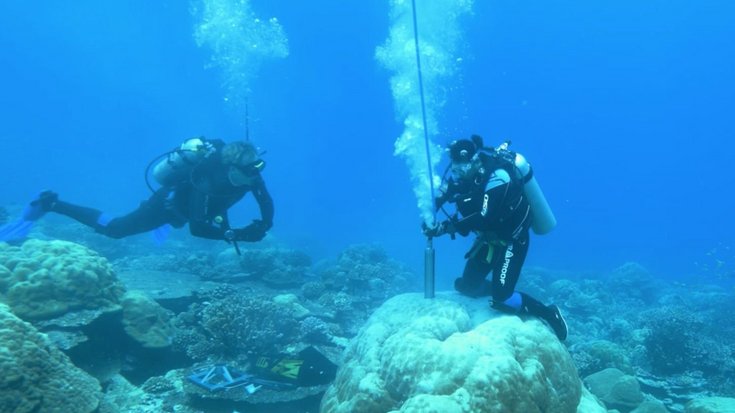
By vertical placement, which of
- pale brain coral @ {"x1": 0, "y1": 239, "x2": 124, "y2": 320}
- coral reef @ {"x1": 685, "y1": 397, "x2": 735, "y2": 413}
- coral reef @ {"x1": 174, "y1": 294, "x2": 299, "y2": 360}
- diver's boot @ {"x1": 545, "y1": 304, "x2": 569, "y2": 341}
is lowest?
coral reef @ {"x1": 685, "y1": 397, "x2": 735, "y2": 413}

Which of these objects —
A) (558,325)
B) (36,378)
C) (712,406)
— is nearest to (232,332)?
(36,378)

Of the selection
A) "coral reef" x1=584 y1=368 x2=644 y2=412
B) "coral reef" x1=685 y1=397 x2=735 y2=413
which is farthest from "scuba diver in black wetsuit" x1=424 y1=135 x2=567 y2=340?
"coral reef" x1=685 y1=397 x2=735 y2=413

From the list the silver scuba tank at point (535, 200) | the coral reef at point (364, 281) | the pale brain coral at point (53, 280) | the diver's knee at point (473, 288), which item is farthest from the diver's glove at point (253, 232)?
the coral reef at point (364, 281)

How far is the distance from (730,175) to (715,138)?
15425 millimetres

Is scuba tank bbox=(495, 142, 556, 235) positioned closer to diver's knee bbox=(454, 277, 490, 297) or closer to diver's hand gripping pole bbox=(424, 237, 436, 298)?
diver's knee bbox=(454, 277, 490, 297)

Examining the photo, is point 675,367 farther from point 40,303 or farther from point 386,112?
point 386,112

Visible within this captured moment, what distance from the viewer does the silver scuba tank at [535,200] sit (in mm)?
5715

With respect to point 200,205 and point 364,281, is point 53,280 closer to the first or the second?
point 200,205

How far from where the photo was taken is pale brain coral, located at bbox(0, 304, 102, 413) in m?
3.49

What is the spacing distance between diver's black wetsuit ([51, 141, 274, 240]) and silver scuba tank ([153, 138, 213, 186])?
0.13m

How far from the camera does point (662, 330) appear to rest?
950cm

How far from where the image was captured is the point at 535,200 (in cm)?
593

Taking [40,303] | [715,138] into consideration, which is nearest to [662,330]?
[40,303]

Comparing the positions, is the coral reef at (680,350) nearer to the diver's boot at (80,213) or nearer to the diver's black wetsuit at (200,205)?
the diver's black wetsuit at (200,205)
